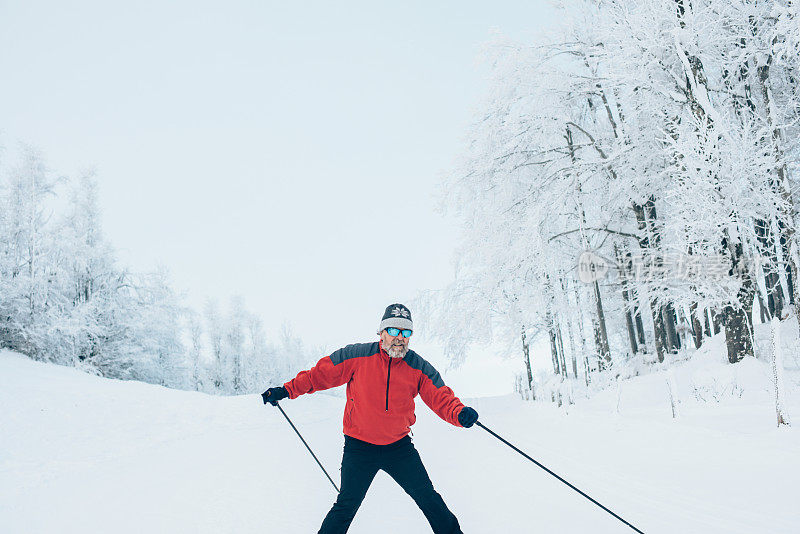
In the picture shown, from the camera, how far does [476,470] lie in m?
6.30

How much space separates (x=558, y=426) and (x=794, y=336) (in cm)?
634

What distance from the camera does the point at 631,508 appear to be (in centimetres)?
423

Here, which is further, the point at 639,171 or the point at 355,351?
the point at 639,171

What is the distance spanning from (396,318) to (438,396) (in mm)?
637

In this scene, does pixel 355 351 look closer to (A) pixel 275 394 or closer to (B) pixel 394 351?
(B) pixel 394 351

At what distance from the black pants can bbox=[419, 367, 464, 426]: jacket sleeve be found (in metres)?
0.34

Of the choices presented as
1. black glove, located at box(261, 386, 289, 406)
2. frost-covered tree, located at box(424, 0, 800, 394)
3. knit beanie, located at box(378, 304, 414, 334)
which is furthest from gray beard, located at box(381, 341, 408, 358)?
frost-covered tree, located at box(424, 0, 800, 394)

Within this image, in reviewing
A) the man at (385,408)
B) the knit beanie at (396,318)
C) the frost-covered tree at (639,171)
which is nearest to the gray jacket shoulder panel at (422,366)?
the man at (385,408)

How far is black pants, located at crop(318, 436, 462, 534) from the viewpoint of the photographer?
3268mm

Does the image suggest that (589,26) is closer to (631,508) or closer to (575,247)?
(575,247)

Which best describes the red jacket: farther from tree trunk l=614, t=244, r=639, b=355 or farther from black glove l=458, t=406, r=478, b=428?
tree trunk l=614, t=244, r=639, b=355

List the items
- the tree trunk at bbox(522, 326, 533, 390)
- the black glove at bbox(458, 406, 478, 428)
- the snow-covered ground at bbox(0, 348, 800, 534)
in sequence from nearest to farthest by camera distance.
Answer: the black glove at bbox(458, 406, 478, 428) < the snow-covered ground at bbox(0, 348, 800, 534) < the tree trunk at bbox(522, 326, 533, 390)

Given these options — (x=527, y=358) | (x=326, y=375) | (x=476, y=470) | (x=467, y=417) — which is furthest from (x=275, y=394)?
(x=527, y=358)

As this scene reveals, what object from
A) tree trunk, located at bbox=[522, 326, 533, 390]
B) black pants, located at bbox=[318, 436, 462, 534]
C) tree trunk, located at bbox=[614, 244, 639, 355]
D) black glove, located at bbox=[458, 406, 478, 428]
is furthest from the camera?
tree trunk, located at bbox=[522, 326, 533, 390]
